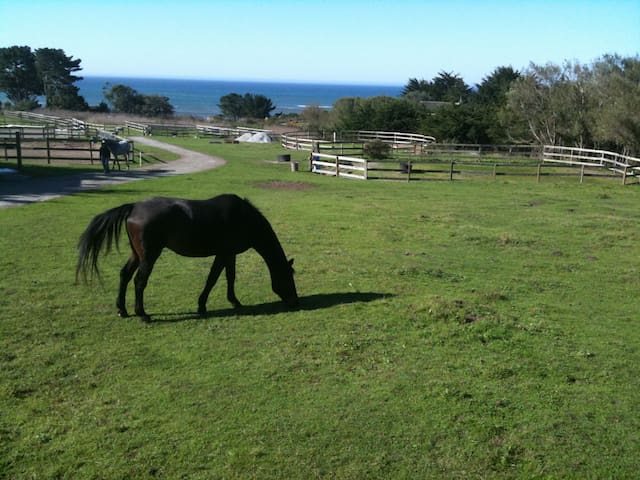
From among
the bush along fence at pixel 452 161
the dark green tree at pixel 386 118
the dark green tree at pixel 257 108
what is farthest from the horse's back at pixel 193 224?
the dark green tree at pixel 257 108

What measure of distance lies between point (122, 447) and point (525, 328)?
5519mm

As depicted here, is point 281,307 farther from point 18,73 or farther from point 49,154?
point 18,73

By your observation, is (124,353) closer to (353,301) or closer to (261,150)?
(353,301)

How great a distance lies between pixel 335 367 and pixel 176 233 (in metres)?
2.89

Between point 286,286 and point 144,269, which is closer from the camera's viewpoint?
point 144,269

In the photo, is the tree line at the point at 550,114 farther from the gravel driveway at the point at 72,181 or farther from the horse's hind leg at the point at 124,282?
the horse's hind leg at the point at 124,282

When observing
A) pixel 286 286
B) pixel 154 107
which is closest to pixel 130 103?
pixel 154 107

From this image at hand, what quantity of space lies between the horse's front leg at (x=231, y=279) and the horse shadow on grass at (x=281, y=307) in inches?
4.7

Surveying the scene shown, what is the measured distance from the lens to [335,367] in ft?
22.9

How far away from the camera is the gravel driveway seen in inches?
765

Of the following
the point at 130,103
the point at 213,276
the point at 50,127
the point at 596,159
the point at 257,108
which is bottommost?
the point at 213,276

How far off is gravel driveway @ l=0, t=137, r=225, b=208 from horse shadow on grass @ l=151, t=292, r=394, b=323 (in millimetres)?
11530

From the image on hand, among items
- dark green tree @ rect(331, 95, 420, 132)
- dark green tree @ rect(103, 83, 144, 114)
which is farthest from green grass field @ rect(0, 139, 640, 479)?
dark green tree @ rect(103, 83, 144, 114)

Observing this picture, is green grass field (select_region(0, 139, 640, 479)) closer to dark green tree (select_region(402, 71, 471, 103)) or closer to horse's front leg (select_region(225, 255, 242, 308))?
horse's front leg (select_region(225, 255, 242, 308))
